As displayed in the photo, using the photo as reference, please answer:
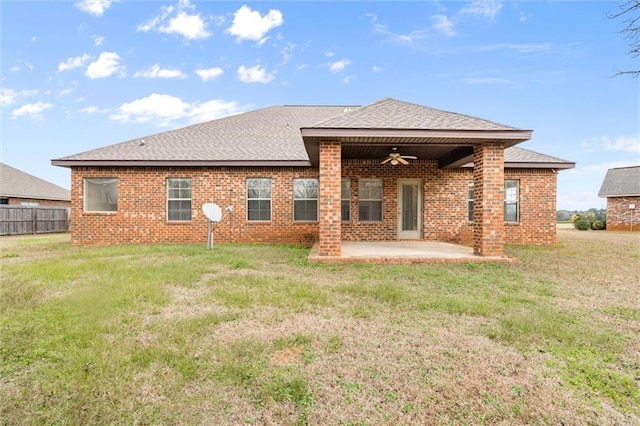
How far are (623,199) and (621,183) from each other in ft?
5.43

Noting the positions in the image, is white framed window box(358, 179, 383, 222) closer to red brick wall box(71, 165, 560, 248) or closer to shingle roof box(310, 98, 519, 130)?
red brick wall box(71, 165, 560, 248)

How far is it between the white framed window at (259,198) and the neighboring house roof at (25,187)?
19.0 m

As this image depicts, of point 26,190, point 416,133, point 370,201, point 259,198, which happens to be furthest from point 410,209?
point 26,190

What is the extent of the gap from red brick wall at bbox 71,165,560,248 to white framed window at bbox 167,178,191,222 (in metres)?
0.19

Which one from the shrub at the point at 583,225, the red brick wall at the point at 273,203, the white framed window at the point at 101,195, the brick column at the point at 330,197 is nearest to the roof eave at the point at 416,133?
the brick column at the point at 330,197

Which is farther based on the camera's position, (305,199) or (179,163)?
(305,199)

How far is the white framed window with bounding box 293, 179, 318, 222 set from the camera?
1138 cm

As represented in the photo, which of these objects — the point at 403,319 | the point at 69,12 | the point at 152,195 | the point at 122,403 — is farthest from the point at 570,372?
the point at 69,12

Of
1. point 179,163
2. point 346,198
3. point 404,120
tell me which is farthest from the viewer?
point 346,198

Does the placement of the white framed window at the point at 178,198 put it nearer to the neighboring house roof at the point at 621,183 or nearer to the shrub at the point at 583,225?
the shrub at the point at 583,225

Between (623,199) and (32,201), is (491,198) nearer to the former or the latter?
(623,199)

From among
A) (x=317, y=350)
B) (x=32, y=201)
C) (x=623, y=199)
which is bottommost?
(x=317, y=350)

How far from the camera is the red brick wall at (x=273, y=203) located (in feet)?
36.9

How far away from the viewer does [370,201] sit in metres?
11.5
